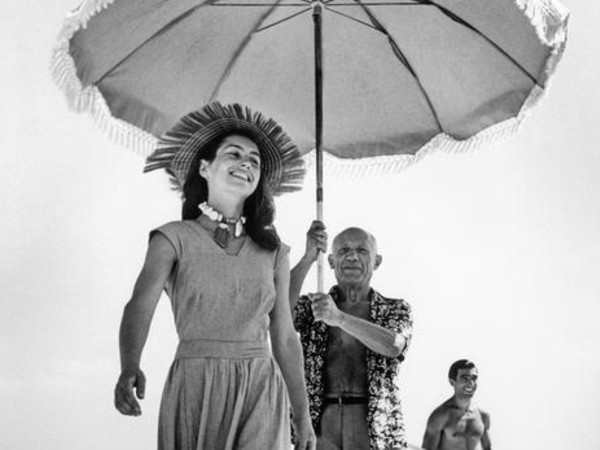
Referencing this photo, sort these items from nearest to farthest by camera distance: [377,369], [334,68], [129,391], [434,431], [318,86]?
[129,391]
[377,369]
[318,86]
[334,68]
[434,431]

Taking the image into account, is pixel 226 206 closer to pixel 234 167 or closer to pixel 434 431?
pixel 234 167

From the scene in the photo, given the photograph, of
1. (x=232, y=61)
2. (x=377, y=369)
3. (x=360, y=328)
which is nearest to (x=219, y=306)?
(x=360, y=328)

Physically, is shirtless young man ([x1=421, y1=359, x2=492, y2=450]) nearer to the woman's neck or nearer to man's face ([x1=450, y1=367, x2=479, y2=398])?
man's face ([x1=450, y1=367, x2=479, y2=398])

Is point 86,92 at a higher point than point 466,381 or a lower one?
higher

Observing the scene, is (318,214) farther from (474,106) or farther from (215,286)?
(215,286)

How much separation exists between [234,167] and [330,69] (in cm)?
183

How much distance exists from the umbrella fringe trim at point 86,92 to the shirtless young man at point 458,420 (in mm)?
2658

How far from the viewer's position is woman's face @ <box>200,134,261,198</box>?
11.9 ft

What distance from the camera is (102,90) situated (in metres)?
4.76

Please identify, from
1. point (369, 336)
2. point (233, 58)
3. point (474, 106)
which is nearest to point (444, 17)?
point (474, 106)

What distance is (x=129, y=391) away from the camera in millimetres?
3158

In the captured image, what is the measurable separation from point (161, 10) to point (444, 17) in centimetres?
119

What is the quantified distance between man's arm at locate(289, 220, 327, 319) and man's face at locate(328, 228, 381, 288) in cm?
25

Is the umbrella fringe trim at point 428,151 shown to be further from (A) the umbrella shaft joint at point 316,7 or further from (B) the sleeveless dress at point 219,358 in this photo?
(B) the sleeveless dress at point 219,358
